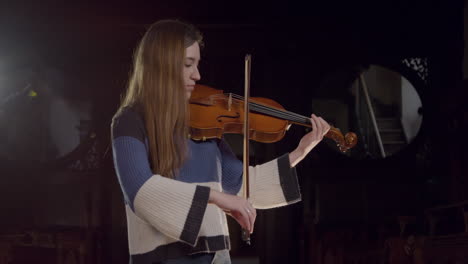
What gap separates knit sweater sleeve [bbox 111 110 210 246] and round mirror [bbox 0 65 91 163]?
15.5 feet

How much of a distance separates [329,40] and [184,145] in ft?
14.5

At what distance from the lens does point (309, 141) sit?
2213mm

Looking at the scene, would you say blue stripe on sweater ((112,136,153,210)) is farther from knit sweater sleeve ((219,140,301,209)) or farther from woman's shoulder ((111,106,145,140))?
knit sweater sleeve ((219,140,301,209))

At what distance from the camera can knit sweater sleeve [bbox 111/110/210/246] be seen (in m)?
1.66

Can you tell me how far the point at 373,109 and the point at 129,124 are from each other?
6.13 metres

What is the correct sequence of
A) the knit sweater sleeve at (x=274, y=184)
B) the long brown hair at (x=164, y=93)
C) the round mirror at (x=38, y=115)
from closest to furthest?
the long brown hair at (x=164, y=93)
the knit sweater sleeve at (x=274, y=184)
the round mirror at (x=38, y=115)

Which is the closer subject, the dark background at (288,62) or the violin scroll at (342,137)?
the violin scroll at (342,137)

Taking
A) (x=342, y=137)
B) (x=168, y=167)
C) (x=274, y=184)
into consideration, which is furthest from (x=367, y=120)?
(x=168, y=167)

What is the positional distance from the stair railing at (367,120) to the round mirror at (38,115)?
2.73 m

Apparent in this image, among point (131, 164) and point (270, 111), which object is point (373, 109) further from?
point (131, 164)

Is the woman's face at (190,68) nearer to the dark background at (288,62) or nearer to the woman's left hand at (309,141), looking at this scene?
the woman's left hand at (309,141)

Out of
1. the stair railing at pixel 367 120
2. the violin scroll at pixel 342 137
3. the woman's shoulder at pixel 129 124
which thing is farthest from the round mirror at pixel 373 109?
the woman's shoulder at pixel 129 124

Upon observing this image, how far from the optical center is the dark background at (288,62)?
595 centimetres

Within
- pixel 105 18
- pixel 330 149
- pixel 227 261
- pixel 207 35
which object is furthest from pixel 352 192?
pixel 227 261
